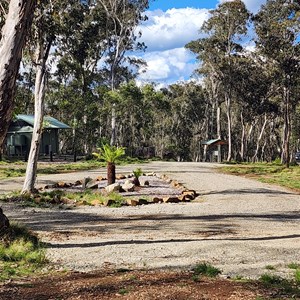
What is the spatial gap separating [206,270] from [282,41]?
1220 inches

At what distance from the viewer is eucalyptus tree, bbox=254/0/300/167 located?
33.1m

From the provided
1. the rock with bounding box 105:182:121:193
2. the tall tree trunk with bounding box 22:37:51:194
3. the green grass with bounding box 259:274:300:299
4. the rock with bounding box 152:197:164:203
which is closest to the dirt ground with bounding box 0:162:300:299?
the green grass with bounding box 259:274:300:299

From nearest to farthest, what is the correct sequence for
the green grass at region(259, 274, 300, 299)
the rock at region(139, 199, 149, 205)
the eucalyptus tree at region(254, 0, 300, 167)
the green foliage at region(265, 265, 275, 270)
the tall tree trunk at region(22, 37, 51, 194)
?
the green grass at region(259, 274, 300, 299), the green foliage at region(265, 265, 275, 270), the rock at region(139, 199, 149, 205), the tall tree trunk at region(22, 37, 51, 194), the eucalyptus tree at region(254, 0, 300, 167)

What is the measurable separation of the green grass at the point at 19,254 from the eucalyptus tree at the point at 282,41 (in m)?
27.2

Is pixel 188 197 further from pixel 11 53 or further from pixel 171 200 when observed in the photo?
pixel 11 53

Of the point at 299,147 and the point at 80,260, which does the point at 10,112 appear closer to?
the point at 80,260

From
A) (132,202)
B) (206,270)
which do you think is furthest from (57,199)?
(206,270)

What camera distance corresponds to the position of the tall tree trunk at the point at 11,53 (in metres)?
5.95

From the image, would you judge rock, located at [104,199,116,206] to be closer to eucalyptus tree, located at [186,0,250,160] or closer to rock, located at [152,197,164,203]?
rock, located at [152,197,164,203]

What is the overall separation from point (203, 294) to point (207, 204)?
837cm

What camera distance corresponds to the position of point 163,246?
6.86 metres

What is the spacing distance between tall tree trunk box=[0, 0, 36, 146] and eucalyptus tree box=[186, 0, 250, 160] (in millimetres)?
34506

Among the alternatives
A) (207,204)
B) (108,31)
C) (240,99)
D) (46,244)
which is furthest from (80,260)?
(240,99)

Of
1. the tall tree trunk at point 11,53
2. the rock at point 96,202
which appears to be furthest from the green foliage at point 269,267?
the rock at point 96,202
